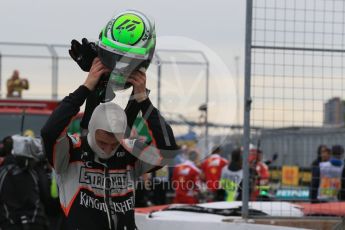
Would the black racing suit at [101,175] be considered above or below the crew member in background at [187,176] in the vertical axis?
above

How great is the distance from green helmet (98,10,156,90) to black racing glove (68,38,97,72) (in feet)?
0.49

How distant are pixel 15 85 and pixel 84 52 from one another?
39.4 ft

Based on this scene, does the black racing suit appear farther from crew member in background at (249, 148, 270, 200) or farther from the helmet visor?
crew member in background at (249, 148, 270, 200)

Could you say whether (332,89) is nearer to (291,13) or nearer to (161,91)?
(291,13)

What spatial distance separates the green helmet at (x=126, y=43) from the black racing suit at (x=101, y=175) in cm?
30

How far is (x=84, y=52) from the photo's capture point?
14.8 feet

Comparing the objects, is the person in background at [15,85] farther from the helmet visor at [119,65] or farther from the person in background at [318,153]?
the helmet visor at [119,65]

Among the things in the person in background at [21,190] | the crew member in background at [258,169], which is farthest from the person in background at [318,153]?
the person in background at [21,190]

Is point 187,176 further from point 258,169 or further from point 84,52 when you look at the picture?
point 84,52

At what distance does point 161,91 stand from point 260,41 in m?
1.47

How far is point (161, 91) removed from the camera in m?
5.89

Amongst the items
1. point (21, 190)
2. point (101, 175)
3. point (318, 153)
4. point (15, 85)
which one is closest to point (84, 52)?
point (101, 175)

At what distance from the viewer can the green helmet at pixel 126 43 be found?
424 cm

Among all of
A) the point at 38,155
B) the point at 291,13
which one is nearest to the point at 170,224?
the point at 291,13
